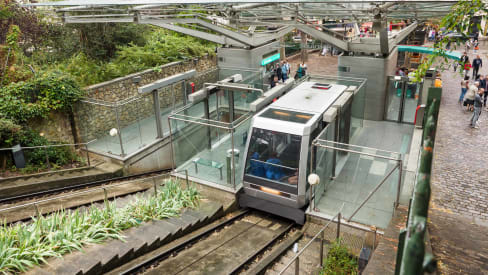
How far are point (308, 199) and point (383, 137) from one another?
20.1 feet

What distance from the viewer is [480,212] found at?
28.5 feet

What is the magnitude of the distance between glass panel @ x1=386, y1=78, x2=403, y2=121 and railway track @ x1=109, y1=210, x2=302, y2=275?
8.32 meters

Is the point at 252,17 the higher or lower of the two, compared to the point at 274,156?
higher

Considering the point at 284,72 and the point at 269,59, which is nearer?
the point at 269,59

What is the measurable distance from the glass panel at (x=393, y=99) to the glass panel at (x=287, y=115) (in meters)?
7.49

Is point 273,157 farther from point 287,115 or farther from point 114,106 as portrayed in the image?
point 114,106

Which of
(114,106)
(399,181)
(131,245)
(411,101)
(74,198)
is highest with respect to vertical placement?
(114,106)

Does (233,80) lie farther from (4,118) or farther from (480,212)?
(480,212)

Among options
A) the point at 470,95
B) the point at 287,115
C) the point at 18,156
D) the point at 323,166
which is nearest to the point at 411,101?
the point at 470,95

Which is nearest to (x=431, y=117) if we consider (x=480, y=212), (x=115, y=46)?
(x=480, y=212)

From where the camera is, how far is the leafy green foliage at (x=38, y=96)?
1166 centimetres

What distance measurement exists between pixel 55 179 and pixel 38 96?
127 inches

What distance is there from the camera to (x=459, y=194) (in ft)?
31.3

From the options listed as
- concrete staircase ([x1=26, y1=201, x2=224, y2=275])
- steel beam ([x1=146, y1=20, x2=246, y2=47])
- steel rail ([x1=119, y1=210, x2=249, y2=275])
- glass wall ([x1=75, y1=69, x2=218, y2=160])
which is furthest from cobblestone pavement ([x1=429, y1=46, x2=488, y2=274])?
steel beam ([x1=146, y1=20, x2=246, y2=47])
